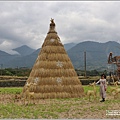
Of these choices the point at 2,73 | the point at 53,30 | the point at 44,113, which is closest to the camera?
the point at 44,113

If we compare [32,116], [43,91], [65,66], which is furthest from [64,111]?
[65,66]

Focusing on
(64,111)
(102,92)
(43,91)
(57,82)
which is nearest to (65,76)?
(57,82)

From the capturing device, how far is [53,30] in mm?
16172

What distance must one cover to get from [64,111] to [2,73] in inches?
1458

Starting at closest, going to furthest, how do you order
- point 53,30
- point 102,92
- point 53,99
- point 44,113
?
point 44,113
point 102,92
point 53,99
point 53,30

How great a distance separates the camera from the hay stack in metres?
14.0

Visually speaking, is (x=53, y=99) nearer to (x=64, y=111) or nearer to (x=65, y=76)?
(x=65, y=76)

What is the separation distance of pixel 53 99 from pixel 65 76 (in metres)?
1.81

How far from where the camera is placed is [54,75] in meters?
14.4

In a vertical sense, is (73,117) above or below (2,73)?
below

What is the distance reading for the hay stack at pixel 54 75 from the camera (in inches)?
551

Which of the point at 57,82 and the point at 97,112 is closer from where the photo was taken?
the point at 97,112

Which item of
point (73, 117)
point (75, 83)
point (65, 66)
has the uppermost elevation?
point (65, 66)

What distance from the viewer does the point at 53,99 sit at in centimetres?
1344
